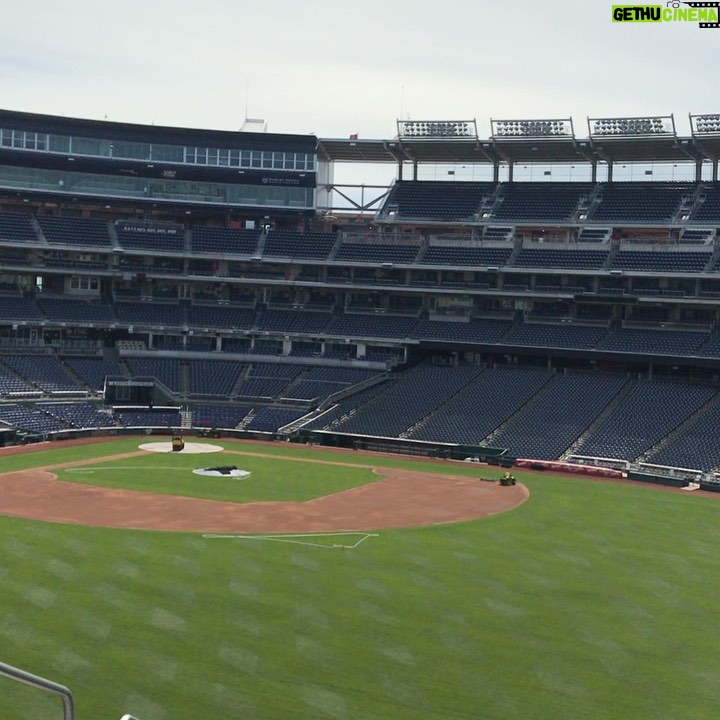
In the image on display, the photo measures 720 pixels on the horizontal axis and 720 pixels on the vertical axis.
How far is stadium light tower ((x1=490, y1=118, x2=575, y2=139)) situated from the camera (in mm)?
89375

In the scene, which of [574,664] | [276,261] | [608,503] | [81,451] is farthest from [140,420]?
[574,664]

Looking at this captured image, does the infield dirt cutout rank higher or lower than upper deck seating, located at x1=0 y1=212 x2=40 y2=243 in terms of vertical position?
lower

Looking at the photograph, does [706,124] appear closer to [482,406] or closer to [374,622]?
[482,406]

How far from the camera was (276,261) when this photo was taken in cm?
9675

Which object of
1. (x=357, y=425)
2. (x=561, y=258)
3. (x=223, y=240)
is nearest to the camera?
(x=357, y=425)

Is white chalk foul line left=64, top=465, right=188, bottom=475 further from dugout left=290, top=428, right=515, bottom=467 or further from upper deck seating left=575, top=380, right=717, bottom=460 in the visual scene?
upper deck seating left=575, top=380, right=717, bottom=460

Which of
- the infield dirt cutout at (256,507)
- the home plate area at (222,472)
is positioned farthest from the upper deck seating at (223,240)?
the infield dirt cutout at (256,507)

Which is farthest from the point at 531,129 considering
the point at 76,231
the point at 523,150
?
the point at 76,231

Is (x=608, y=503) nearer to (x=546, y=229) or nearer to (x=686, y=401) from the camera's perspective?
(x=686, y=401)

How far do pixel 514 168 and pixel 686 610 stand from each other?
72484mm

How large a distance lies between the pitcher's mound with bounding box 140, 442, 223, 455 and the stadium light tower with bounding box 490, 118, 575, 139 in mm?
42800

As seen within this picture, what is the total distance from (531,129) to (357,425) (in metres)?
34.4

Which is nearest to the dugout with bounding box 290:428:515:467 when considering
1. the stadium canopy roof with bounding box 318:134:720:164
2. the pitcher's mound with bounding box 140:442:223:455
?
the pitcher's mound with bounding box 140:442:223:455

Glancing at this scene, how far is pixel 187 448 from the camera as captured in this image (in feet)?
238
